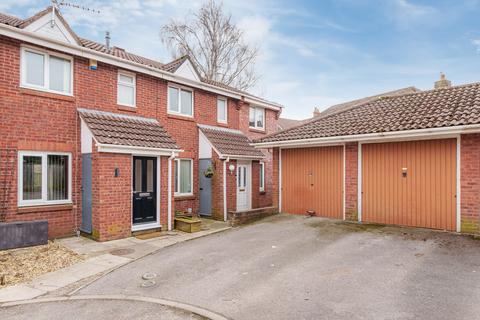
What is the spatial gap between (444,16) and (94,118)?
1363 cm

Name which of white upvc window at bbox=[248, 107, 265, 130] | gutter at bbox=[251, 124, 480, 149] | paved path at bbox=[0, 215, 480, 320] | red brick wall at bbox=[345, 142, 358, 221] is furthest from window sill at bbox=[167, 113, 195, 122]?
red brick wall at bbox=[345, 142, 358, 221]

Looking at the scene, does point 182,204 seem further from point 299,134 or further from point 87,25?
point 87,25

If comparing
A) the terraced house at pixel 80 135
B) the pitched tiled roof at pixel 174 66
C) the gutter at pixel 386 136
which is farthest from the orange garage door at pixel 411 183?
the pitched tiled roof at pixel 174 66

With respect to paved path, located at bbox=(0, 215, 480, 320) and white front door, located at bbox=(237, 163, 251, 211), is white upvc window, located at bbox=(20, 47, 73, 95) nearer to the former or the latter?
paved path, located at bbox=(0, 215, 480, 320)

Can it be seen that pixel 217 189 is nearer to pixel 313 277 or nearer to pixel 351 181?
pixel 351 181

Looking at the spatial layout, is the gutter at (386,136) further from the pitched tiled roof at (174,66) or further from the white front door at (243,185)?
the pitched tiled roof at (174,66)

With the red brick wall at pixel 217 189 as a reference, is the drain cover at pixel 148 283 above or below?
below

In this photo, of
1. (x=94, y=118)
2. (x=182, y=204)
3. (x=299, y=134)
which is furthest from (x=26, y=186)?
(x=299, y=134)

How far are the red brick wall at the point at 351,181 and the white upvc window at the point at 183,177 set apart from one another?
5.92 m

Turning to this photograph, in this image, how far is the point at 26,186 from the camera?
8648 mm

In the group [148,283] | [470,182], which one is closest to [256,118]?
[470,182]

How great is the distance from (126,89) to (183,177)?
12.8 feet

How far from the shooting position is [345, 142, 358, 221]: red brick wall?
10.3 meters

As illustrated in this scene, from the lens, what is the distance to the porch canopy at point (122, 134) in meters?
9.03
